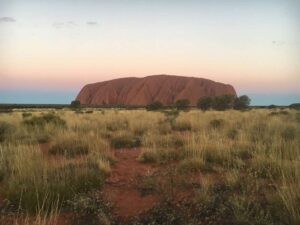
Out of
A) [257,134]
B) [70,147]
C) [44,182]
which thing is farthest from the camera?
[257,134]

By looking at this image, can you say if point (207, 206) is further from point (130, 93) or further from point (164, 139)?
point (130, 93)

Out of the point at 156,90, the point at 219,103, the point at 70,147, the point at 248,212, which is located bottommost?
the point at 248,212

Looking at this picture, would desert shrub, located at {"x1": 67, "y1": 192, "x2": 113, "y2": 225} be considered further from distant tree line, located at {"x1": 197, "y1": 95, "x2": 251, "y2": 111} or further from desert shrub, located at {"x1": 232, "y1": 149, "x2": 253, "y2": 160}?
distant tree line, located at {"x1": 197, "y1": 95, "x2": 251, "y2": 111}

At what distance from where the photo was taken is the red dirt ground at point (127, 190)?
505 cm

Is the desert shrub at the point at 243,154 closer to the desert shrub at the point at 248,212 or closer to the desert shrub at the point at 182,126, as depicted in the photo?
the desert shrub at the point at 248,212

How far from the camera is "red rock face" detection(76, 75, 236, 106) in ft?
422

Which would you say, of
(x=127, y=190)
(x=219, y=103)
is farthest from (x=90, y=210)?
(x=219, y=103)

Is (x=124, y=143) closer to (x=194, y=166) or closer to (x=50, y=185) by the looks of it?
(x=194, y=166)

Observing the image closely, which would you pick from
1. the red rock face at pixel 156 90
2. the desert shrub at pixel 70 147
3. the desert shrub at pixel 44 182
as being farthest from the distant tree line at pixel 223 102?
the red rock face at pixel 156 90

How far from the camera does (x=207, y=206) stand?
4676 millimetres

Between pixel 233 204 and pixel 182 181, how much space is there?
4.47 ft

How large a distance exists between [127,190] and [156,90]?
422ft

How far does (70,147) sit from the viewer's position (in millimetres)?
9445

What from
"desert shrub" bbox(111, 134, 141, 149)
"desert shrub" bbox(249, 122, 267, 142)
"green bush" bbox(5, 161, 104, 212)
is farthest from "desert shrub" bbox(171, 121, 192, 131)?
"green bush" bbox(5, 161, 104, 212)
